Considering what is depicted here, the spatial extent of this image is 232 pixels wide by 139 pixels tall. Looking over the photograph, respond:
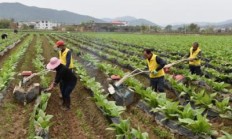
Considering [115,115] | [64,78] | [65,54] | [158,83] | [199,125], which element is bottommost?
[115,115]

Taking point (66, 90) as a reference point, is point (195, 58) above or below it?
above

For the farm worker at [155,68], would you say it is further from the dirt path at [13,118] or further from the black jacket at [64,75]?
the dirt path at [13,118]

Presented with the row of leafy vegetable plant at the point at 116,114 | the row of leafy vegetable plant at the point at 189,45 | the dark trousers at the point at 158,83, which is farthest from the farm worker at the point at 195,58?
the row of leafy vegetable plant at the point at 189,45

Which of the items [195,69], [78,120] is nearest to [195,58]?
[195,69]

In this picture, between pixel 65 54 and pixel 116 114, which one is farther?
pixel 65 54

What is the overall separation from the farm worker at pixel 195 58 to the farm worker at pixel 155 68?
6.39 feet

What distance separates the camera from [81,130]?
285 inches

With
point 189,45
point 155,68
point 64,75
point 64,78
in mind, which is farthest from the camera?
point 189,45

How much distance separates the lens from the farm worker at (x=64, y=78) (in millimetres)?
7898

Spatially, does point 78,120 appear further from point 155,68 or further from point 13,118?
point 155,68

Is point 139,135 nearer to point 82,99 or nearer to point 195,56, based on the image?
point 82,99

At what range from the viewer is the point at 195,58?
10.9m

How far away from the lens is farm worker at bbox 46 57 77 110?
311 inches

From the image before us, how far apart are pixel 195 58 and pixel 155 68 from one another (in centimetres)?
262
